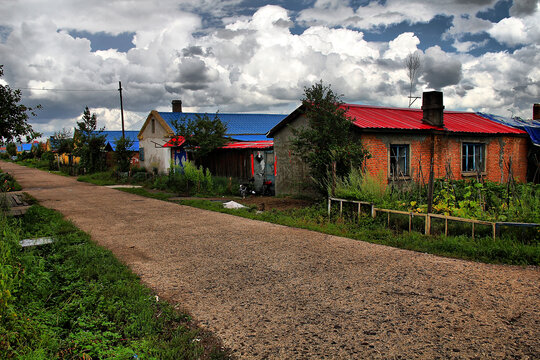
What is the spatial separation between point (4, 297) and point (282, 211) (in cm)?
924

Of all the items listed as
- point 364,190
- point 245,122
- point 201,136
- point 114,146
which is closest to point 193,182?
point 201,136

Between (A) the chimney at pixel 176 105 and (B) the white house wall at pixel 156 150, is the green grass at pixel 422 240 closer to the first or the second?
(B) the white house wall at pixel 156 150

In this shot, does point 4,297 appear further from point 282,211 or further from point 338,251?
point 282,211

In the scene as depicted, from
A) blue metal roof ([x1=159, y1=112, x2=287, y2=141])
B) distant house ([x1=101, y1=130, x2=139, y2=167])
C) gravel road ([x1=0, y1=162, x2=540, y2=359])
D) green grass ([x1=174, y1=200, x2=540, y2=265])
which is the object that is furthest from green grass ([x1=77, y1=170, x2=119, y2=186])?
gravel road ([x1=0, y1=162, x2=540, y2=359])

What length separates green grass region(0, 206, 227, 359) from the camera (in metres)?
3.57

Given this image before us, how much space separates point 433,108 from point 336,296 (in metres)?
13.7

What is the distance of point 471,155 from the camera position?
16984mm

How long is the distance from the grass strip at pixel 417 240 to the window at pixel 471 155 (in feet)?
27.0

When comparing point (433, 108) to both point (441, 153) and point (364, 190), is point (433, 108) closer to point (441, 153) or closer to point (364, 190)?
point (441, 153)

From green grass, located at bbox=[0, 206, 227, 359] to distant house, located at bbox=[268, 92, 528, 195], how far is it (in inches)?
379

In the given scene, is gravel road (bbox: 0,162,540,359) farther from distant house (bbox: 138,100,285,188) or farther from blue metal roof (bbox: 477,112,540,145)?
blue metal roof (bbox: 477,112,540,145)

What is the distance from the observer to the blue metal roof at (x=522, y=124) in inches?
736

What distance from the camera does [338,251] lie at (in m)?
7.45

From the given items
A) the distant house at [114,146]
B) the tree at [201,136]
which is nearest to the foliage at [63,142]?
the distant house at [114,146]
